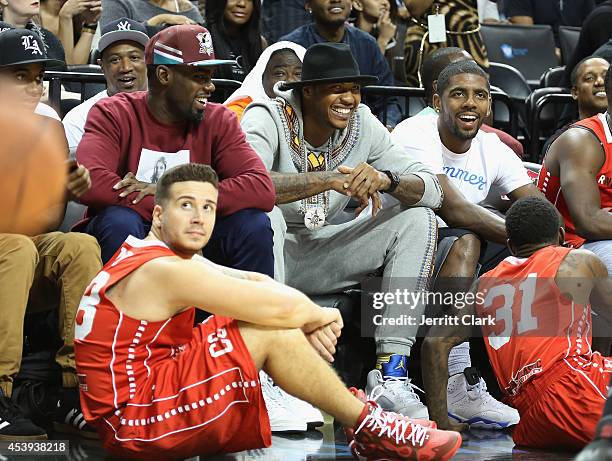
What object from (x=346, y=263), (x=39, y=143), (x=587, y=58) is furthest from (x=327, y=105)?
(x=39, y=143)

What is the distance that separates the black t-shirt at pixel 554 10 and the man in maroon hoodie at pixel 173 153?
5.76 metres

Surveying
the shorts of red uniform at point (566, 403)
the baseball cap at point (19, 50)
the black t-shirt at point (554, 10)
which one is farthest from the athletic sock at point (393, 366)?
the black t-shirt at point (554, 10)

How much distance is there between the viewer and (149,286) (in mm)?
4395

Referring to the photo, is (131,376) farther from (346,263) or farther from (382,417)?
(346,263)

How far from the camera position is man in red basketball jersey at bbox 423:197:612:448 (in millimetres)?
5098

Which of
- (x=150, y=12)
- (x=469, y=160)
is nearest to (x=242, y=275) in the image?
→ (x=469, y=160)

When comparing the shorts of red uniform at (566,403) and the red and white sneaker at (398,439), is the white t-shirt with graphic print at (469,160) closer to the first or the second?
the shorts of red uniform at (566,403)

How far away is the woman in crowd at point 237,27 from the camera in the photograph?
797cm

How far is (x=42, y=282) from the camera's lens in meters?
5.46

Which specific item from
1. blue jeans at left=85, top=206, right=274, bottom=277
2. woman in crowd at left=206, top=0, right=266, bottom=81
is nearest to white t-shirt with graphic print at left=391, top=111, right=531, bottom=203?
blue jeans at left=85, top=206, right=274, bottom=277

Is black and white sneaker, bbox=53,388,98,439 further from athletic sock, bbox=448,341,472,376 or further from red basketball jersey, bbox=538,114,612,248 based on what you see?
red basketball jersey, bbox=538,114,612,248

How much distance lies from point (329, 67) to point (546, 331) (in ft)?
6.00

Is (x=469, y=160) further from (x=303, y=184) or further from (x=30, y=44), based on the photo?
(x=30, y=44)

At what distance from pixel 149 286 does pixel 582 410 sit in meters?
1.94
